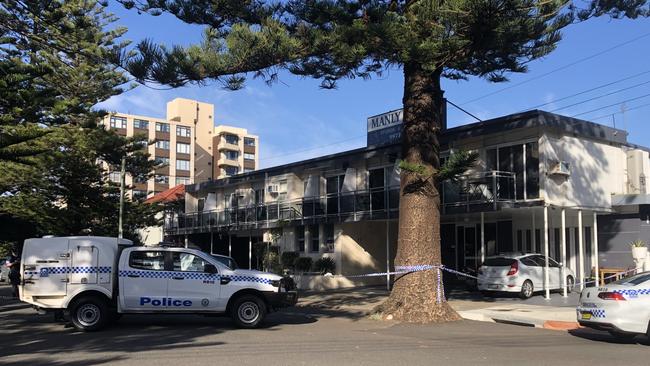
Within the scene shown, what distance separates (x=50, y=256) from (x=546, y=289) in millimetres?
14360

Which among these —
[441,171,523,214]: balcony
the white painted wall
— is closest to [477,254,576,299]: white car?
[441,171,523,214]: balcony

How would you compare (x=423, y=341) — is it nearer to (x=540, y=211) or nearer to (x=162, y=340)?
(x=162, y=340)

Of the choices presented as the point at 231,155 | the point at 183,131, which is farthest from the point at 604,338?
the point at 231,155

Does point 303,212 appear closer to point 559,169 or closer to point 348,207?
point 348,207

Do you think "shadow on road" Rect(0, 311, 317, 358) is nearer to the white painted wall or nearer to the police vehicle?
the police vehicle

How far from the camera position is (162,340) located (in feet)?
38.6

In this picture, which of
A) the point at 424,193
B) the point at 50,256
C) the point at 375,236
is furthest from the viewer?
the point at 375,236

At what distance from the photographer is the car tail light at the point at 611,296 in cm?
1116

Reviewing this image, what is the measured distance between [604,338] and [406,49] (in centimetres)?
723

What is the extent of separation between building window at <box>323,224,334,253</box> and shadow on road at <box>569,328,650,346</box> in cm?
1567

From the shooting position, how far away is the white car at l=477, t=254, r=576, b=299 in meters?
19.2

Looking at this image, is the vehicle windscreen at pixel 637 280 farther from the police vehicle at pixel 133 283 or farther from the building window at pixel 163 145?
the building window at pixel 163 145

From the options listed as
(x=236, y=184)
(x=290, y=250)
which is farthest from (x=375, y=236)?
(x=236, y=184)

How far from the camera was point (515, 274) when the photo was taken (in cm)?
1917
